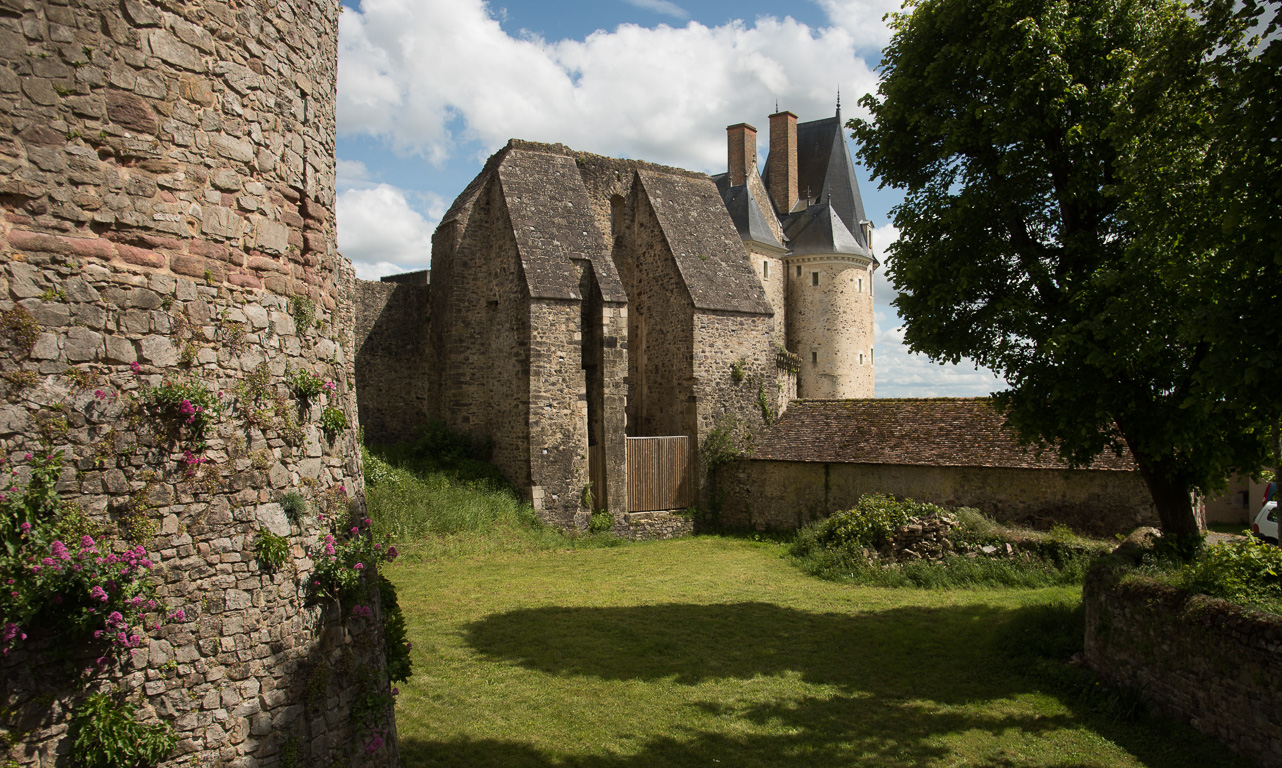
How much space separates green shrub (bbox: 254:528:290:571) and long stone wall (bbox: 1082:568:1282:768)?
7056 millimetres

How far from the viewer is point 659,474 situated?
1814 centimetres

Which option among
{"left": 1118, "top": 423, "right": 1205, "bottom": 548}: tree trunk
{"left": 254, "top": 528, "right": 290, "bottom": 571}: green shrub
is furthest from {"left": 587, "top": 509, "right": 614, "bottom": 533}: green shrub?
{"left": 254, "top": 528, "right": 290, "bottom": 571}: green shrub

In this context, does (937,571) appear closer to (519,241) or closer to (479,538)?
(479,538)

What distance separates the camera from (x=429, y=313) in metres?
18.6

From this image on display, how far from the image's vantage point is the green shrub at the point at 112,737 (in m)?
3.45

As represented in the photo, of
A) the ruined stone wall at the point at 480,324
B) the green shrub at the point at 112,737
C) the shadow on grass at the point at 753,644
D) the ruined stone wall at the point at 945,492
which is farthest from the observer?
the ruined stone wall at the point at 480,324

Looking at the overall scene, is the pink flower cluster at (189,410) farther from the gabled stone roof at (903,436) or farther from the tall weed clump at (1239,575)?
the gabled stone roof at (903,436)

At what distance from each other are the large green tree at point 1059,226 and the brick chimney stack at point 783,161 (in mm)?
23907

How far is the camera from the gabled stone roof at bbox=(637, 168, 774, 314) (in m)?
19.3

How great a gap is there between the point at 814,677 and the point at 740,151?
26.7m

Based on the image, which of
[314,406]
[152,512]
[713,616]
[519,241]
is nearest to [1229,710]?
[713,616]

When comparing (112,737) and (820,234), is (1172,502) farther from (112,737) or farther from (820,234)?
(820,234)

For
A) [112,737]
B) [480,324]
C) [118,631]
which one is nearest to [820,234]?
[480,324]

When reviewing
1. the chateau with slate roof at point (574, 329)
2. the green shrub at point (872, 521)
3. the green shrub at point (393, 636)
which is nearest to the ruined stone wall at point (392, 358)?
the chateau with slate roof at point (574, 329)
